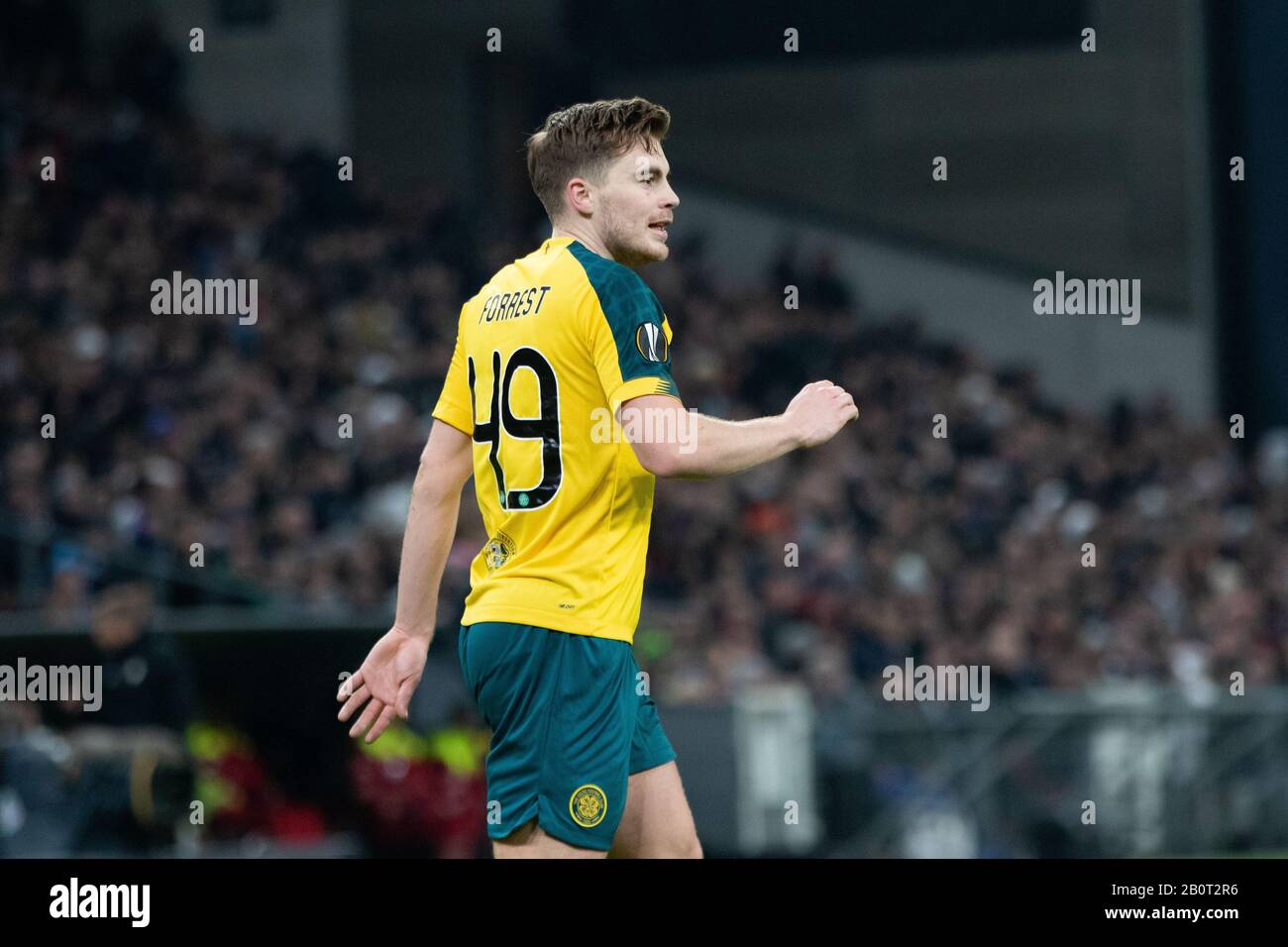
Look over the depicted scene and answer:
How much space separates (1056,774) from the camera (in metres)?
12.2

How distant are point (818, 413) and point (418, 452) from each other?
35.1ft

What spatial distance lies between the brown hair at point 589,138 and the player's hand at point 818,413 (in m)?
0.75

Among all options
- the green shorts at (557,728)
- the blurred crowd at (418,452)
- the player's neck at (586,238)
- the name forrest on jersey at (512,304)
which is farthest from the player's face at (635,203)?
the blurred crowd at (418,452)

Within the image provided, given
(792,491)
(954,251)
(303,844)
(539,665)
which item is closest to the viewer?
(539,665)

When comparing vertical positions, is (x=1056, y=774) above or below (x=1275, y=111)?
below

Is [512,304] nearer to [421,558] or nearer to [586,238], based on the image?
[586,238]

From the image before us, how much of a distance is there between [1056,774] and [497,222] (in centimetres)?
1228

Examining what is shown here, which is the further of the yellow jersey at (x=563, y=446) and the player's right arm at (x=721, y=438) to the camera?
the yellow jersey at (x=563, y=446)

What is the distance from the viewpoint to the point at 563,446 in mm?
4664

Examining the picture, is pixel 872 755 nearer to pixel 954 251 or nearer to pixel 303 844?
pixel 303 844

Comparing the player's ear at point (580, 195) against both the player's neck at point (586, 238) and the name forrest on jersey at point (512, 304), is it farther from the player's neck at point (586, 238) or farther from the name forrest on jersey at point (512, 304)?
the name forrest on jersey at point (512, 304)

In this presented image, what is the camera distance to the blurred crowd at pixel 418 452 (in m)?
13.7

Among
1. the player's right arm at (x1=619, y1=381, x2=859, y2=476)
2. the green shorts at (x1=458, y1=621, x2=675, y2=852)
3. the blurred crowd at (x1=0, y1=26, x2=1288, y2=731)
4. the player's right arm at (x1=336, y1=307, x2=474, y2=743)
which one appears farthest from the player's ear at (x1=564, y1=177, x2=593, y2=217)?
the blurred crowd at (x1=0, y1=26, x2=1288, y2=731)
